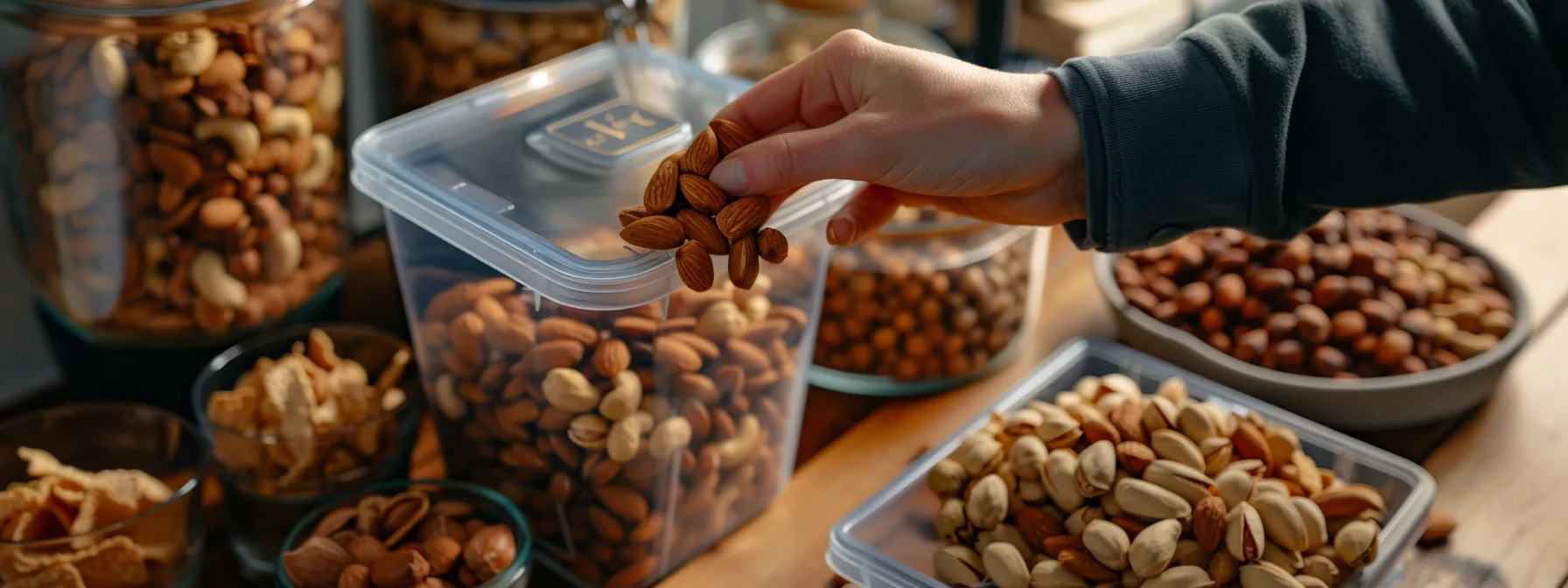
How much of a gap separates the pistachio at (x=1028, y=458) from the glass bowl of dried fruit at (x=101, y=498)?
0.46 m

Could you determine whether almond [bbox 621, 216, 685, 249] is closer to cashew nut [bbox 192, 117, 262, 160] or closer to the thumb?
the thumb

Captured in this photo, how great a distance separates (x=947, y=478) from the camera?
2.67ft

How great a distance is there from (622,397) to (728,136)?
15cm

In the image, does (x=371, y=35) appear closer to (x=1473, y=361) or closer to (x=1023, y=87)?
(x=1023, y=87)

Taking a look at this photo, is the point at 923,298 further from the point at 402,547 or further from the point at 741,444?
the point at 402,547

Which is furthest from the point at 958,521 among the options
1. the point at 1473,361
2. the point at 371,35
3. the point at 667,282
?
the point at 371,35

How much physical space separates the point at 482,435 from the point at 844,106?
0.94 ft

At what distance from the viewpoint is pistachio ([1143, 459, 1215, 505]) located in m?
0.76

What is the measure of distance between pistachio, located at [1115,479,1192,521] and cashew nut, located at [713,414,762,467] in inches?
8.5

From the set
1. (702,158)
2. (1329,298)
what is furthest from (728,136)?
(1329,298)

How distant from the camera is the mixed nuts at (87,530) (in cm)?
67

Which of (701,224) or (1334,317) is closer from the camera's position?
(701,224)

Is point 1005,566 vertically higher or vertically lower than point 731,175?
lower

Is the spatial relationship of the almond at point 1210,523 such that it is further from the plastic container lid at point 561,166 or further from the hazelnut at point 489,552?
the hazelnut at point 489,552
